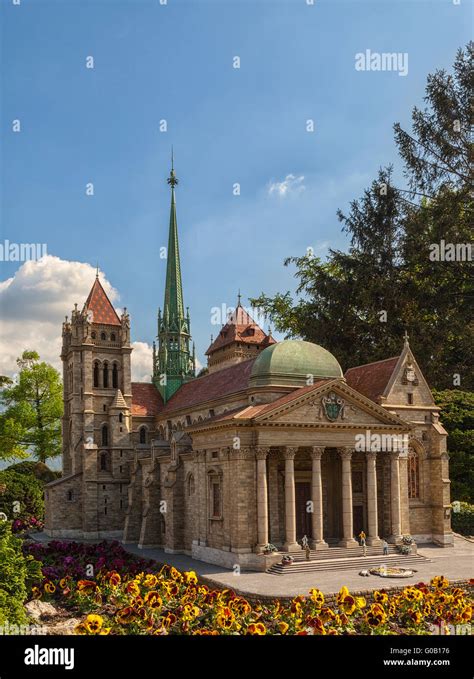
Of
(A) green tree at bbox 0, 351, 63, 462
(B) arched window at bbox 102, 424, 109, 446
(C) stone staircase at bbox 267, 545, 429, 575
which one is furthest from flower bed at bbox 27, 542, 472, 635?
(A) green tree at bbox 0, 351, 63, 462

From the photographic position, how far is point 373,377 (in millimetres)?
47000

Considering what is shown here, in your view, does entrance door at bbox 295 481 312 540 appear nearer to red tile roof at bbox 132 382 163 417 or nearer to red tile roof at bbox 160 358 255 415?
red tile roof at bbox 160 358 255 415

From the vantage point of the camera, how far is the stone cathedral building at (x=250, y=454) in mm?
37969

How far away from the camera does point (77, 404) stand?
5891 centimetres

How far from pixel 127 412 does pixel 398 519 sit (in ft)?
86.3

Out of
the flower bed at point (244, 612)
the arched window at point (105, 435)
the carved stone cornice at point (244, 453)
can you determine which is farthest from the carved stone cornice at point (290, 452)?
the arched window at point (105, 435)

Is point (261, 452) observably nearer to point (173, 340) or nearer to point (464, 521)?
point (464, 521)

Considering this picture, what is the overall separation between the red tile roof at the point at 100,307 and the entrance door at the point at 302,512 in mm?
27933

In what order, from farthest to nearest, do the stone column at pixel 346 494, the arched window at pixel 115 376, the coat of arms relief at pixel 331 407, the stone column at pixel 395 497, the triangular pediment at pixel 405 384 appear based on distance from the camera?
the arched window at pixel 115 376, the triangular pediment at pixel 405 384, the stone column at pixel 395 497, the stone column at pixel 346 494, the coat of arms relief at pixel 331 407

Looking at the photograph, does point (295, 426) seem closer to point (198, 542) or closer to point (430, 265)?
point (198, 542)

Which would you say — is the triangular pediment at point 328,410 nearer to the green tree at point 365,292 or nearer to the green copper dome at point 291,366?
the green copper dome at point 291,366

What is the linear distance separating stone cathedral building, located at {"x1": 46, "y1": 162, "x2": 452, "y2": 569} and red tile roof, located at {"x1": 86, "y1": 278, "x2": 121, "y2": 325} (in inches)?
7.7
